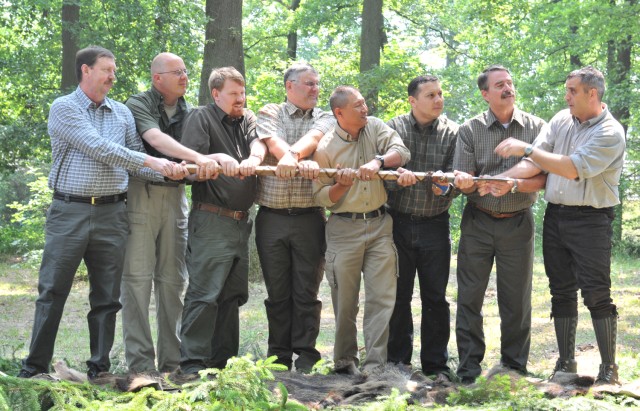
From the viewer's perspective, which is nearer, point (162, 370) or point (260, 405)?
point (260, 405)

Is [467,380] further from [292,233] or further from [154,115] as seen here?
[154,115]

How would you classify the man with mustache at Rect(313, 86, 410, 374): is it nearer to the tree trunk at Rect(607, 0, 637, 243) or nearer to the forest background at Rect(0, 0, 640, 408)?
the forest background at Rect(0, 0, 640, 408)

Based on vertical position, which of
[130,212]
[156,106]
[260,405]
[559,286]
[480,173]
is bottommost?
[260,405]

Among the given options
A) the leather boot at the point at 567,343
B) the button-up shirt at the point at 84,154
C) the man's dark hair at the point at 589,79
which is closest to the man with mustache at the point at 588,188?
the man's dark hair at the point at 589,79

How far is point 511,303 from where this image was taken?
19.5 feet

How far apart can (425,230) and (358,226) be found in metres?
0.62

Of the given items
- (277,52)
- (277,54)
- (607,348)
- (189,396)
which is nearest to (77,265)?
(189,396)

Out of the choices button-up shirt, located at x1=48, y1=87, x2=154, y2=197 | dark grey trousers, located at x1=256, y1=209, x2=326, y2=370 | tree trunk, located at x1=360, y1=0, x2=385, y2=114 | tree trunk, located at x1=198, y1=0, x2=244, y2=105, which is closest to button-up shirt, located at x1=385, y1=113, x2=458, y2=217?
dark grey trousers, located at x1=256, y1=209, x2=326, y2=370

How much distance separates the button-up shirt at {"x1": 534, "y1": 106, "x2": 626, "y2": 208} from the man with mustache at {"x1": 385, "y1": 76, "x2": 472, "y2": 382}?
0.89m

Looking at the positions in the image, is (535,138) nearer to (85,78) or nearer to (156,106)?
(156,106)

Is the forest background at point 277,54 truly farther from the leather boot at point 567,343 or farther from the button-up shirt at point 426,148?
the button-up shirt at point 426,148

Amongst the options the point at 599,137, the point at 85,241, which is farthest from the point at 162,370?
the point at 599,137

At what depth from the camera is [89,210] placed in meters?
5.33

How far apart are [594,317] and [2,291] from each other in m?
11.1
